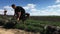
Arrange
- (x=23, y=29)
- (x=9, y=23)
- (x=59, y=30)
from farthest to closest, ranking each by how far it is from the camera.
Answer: (x=9, y=23) < (x=23, y=29) < (x=59, y=30)

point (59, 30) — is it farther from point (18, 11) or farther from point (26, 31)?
point (18, 11)

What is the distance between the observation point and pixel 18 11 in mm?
8789

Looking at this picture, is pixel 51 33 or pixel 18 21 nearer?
pixel 51 33

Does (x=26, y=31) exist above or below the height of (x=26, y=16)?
below

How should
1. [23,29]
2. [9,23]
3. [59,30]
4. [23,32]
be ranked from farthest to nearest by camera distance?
[9,23] → [23,29] → [23,32] → [59,30]

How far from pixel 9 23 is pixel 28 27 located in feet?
3.87

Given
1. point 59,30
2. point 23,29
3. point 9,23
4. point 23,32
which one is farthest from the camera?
point 9,23

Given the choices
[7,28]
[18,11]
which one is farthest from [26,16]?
[7,28]

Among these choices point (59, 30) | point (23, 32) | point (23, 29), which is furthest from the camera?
point (23, 29)

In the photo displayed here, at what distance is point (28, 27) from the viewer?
27.5 feet

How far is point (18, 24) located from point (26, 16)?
26.1 inches

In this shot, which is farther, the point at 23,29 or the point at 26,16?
the point at 26,16

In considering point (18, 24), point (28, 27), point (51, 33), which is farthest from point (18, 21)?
point (51, 33)

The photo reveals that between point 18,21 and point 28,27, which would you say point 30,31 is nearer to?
point 28,27
